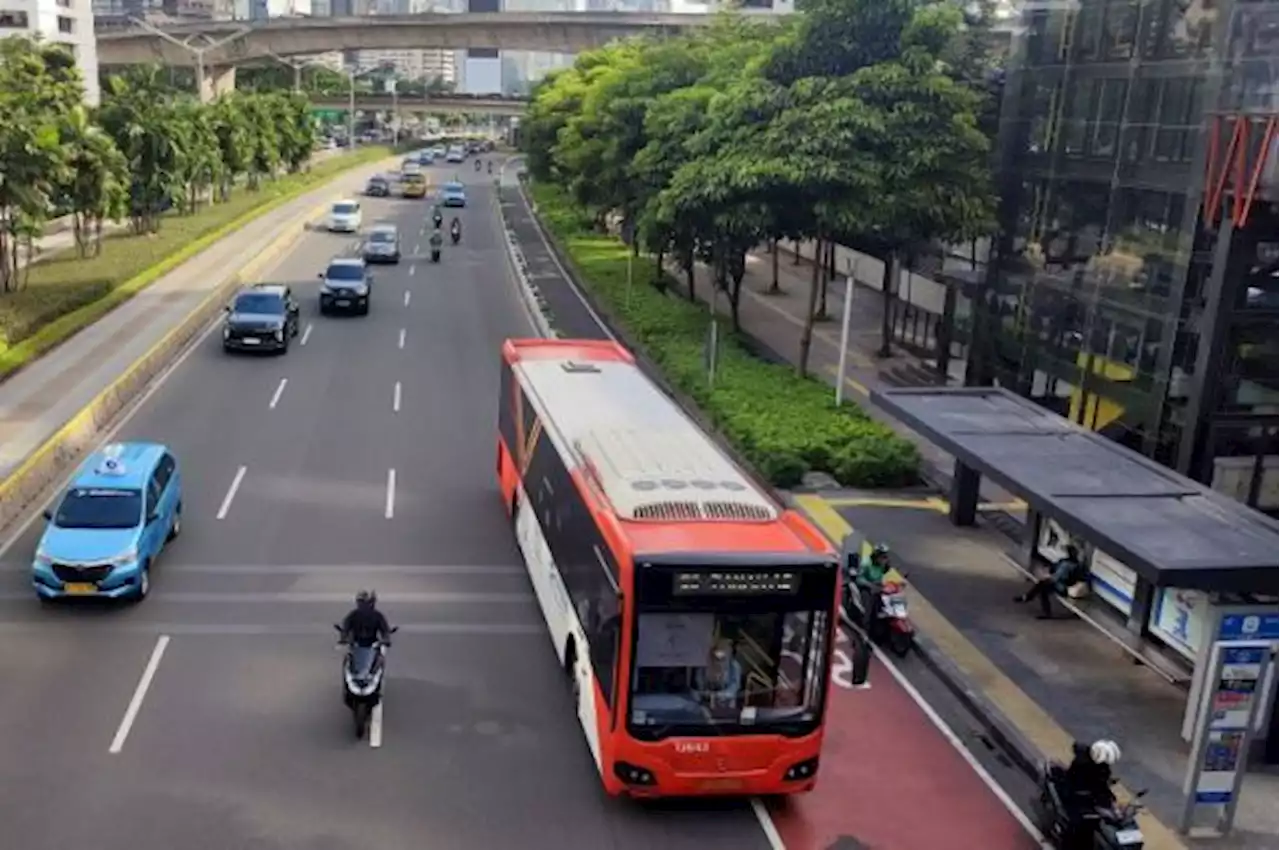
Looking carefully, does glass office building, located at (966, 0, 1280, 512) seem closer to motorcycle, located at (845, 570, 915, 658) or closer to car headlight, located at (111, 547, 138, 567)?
motorcycle, located at (845, 570, 915, 658)

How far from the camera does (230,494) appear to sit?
70.7ft

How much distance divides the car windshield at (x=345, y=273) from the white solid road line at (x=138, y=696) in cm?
2485

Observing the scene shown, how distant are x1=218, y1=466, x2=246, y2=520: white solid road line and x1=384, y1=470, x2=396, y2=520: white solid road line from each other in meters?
2.59

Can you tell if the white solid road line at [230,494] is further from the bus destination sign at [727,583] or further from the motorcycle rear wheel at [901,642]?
the bus destination sign at [727,583]

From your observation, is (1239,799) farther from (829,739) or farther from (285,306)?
(285,306)

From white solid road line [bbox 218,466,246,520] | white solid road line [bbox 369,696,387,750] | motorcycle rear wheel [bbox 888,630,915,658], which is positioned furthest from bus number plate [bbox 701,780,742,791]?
white solid road line [bbox 218,466,246,520]

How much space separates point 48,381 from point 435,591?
46.3 feet

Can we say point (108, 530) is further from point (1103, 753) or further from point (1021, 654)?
point (1103, 753)

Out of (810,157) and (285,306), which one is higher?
(810,157)

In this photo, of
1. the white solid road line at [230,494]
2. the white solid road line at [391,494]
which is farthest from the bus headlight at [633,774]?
the white solid road line at [230,494]

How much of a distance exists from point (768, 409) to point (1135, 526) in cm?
1208

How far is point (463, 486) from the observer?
74.7 feet

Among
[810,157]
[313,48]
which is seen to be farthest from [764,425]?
[313,48]

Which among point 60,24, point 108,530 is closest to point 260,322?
point 108,530
